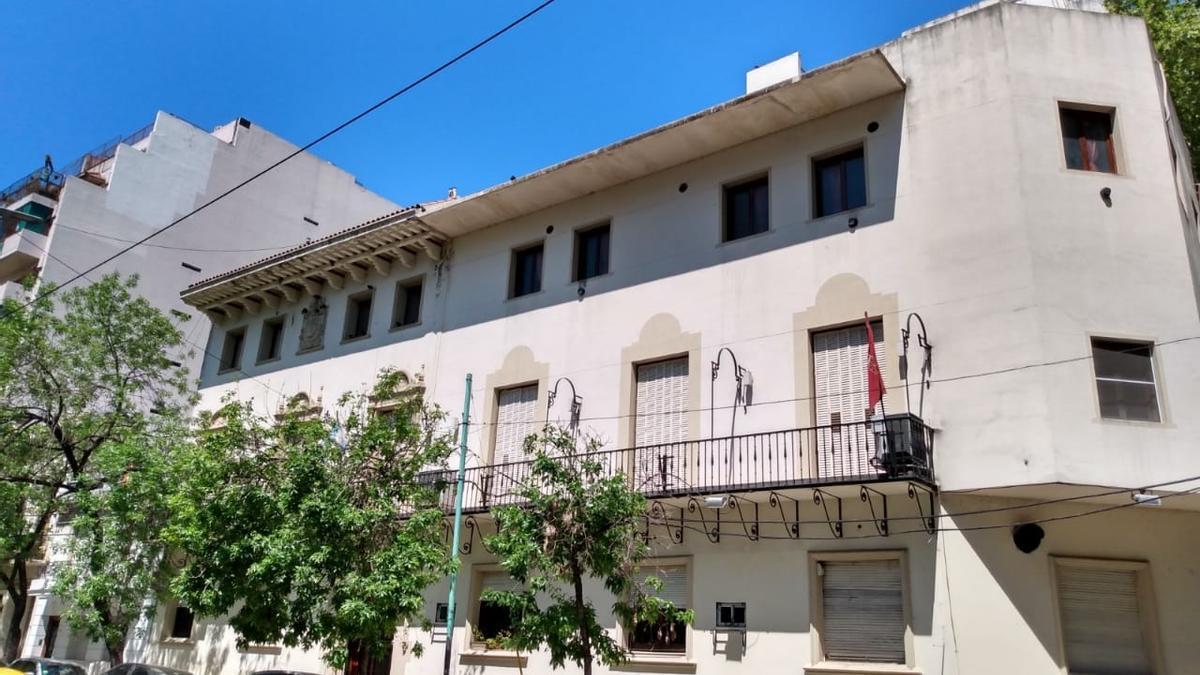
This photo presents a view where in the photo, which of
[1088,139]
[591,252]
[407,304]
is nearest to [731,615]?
[591,252]

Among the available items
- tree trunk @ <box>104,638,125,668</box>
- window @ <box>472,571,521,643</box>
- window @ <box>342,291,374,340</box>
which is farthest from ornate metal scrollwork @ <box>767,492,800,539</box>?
tree trunk @ <box>104,638,125,668</box>

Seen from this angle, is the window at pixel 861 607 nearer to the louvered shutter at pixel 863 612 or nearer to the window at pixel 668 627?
the louvered shutter at pixel 863 612

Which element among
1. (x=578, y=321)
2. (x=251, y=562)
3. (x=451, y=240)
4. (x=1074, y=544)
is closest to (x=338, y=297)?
(x=451, y=240)

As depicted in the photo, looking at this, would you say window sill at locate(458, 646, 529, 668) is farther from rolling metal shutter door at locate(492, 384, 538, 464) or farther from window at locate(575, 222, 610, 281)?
window at locate(575, 222, 610, 281)

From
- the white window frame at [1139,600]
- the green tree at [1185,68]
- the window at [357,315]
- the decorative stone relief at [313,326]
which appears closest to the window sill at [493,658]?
the white window frame at [1139,600]

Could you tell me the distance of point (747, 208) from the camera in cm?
1697

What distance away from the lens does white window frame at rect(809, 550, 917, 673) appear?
12.7 meters

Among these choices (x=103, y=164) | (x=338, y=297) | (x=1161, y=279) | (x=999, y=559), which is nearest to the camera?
(x=999, y=559)

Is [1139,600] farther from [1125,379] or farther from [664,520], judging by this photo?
[664,520]

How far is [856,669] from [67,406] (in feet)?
62.2

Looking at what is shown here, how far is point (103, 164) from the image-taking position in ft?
113

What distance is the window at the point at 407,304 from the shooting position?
22172mm

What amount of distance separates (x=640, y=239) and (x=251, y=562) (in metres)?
9.11

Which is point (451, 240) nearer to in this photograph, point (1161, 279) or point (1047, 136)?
point (1047, 136)
